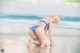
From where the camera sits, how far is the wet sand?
7.79 feet

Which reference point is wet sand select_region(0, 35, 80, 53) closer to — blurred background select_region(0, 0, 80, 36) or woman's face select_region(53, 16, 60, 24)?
blurred background select_region(0, 0, 80, 36)

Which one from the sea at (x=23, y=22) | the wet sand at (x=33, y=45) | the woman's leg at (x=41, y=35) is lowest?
the wet sand at (x=33, y=45)

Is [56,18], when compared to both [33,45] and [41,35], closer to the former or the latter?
[41,35]

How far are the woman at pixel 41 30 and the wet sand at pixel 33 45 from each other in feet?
0.15

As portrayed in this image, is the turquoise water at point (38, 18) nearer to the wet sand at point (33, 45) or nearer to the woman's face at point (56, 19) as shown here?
the woman's face at point (56, 19)

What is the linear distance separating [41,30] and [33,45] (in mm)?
179

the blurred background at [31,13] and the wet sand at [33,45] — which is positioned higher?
→ the blurred background at [31,13]

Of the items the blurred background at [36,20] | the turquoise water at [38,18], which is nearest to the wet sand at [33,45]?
the blurred background at [36,20]

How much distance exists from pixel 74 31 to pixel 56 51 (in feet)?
0.96

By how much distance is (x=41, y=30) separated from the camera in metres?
2.41

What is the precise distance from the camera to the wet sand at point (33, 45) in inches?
93.5

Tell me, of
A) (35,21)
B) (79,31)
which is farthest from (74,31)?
(35,21)

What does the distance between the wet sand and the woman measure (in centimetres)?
5

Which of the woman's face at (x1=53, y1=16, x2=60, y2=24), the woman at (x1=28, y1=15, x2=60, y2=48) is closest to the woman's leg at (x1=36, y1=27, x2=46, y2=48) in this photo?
the woman at (x1=28, y1=15, x2=60, y2=48)
